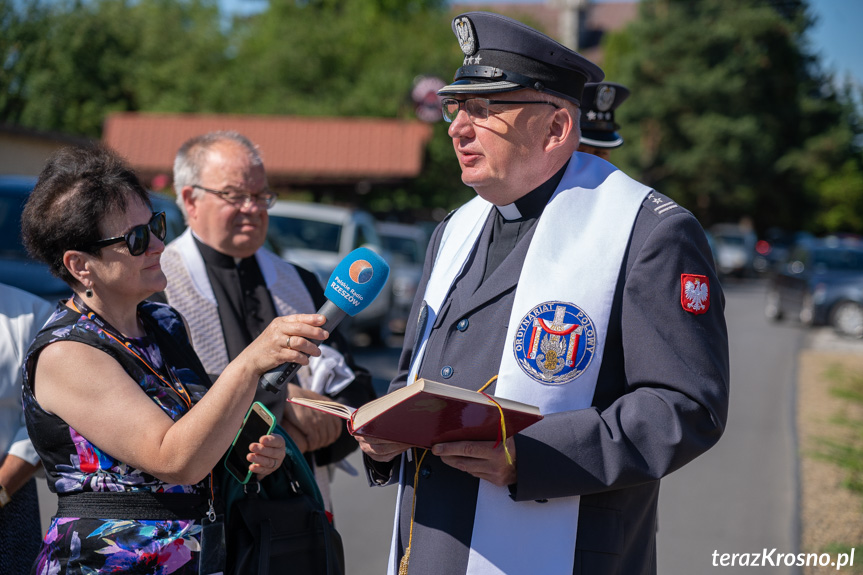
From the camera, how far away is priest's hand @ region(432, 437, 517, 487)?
2.04 m

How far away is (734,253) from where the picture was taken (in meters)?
35.0

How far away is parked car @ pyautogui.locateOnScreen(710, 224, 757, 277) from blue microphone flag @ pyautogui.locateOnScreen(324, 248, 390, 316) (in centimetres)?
3356

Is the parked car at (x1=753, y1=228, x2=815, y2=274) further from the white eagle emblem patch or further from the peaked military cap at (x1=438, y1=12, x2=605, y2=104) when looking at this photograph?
the white eagle emblem patch

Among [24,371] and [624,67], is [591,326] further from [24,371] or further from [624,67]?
[624,67]

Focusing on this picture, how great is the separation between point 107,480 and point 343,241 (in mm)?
10180

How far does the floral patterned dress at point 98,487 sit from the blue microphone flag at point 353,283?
1.77 ft

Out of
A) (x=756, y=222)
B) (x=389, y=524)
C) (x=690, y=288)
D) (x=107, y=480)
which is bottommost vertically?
(x=389, y=524)

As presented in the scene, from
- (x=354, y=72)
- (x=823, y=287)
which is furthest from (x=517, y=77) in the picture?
(x=354, y=72)

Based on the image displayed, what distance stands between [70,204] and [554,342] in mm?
1305

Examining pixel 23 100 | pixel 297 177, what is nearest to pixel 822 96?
pixel 297 177

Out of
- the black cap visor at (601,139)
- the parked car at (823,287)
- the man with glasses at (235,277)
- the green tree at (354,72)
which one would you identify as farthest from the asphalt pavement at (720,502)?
the green tree at (354,72)

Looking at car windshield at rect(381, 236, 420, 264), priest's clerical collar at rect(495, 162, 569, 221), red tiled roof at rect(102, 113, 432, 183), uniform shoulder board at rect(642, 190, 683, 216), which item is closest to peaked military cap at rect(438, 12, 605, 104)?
priest's clerical collar at rect(495, 162, 569, 221)

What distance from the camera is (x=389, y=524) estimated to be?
5.85 meters

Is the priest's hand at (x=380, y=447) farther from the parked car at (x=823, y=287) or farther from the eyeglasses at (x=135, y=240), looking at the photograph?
the parked car at (x=823, y=287)
